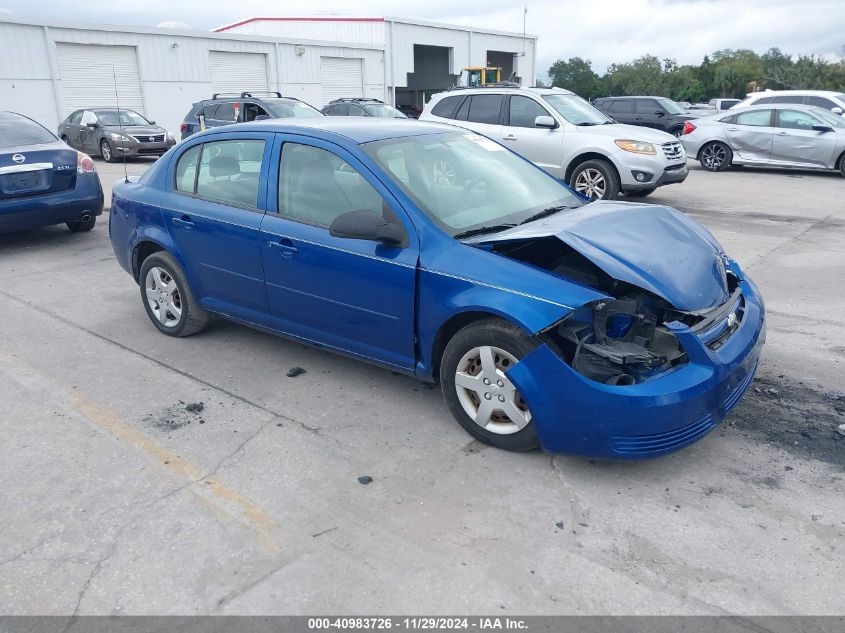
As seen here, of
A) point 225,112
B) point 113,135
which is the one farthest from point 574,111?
point 113,135

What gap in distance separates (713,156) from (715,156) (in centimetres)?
5

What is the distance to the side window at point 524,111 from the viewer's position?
36.8 ft

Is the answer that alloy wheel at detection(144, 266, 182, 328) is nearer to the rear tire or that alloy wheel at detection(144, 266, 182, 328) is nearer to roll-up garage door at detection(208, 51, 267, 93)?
the rear tire

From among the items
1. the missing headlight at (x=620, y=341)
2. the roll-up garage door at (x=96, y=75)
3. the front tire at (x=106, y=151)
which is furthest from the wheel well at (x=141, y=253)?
the roll-up garage door at (x=96, y=75)

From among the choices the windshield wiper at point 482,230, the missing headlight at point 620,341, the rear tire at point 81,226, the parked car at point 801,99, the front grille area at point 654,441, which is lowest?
the rear tire at point 81,226

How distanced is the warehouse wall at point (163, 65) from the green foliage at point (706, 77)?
2919 centimetres

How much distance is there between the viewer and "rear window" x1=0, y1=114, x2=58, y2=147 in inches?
337

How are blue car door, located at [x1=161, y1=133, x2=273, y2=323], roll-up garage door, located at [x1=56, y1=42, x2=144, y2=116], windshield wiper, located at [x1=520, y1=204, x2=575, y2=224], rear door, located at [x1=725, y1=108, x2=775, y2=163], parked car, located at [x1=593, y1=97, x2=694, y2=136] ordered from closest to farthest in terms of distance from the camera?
windshield wiper, located at [x1=520, y1=204, x2=575, y2=224]
blue car door, located at [x1=161, y1=133, x2=273, y2=323]
rear door, located at [x1=725, y1=108, x2=775, y2=163]
parked car, located at [x1=593, y1=97, x2=694, y2=136]
roll-up garage door, located at [x1=56, y1=42, x2=144, y2=116]

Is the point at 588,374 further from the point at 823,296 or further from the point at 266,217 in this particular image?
the point at 823,296

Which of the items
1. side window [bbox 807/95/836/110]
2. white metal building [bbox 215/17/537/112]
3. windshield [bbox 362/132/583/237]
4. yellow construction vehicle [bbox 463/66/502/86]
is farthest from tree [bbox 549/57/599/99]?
windshield [bbox 362/132/583/237]

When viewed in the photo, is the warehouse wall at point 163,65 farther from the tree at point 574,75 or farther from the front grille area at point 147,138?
the tree at point 574,75

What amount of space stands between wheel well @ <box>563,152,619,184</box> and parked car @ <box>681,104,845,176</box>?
623 cm

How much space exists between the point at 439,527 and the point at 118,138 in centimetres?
1847

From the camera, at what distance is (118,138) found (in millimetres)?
18766
